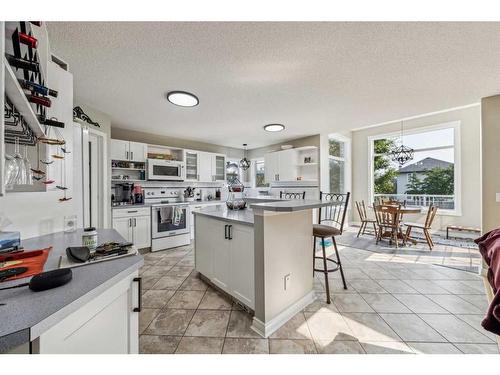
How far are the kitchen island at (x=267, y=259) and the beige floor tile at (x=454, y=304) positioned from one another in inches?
52.9

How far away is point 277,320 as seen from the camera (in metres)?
1.76

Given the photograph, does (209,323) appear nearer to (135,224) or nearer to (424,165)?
(135,224)

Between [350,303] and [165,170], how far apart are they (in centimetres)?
403

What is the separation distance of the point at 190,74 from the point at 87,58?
35.8 inches

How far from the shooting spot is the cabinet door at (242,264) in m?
1.87

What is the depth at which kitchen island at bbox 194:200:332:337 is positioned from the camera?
1678 mm

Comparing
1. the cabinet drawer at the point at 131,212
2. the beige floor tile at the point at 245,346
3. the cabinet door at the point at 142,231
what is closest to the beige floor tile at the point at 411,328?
the beige floor tile at the point at 245,346

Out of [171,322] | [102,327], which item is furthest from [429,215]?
[102,327]

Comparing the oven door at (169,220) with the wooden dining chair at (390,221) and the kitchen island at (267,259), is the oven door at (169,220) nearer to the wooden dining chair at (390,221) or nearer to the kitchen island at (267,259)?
the kitchen island at (267,259)

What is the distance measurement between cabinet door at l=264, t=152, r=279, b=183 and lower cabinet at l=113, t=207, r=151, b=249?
3126mm

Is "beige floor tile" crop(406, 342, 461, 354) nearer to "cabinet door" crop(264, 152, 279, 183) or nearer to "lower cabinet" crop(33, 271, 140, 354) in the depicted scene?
"lower cabinet" crop(33, 271, 140, 354)
